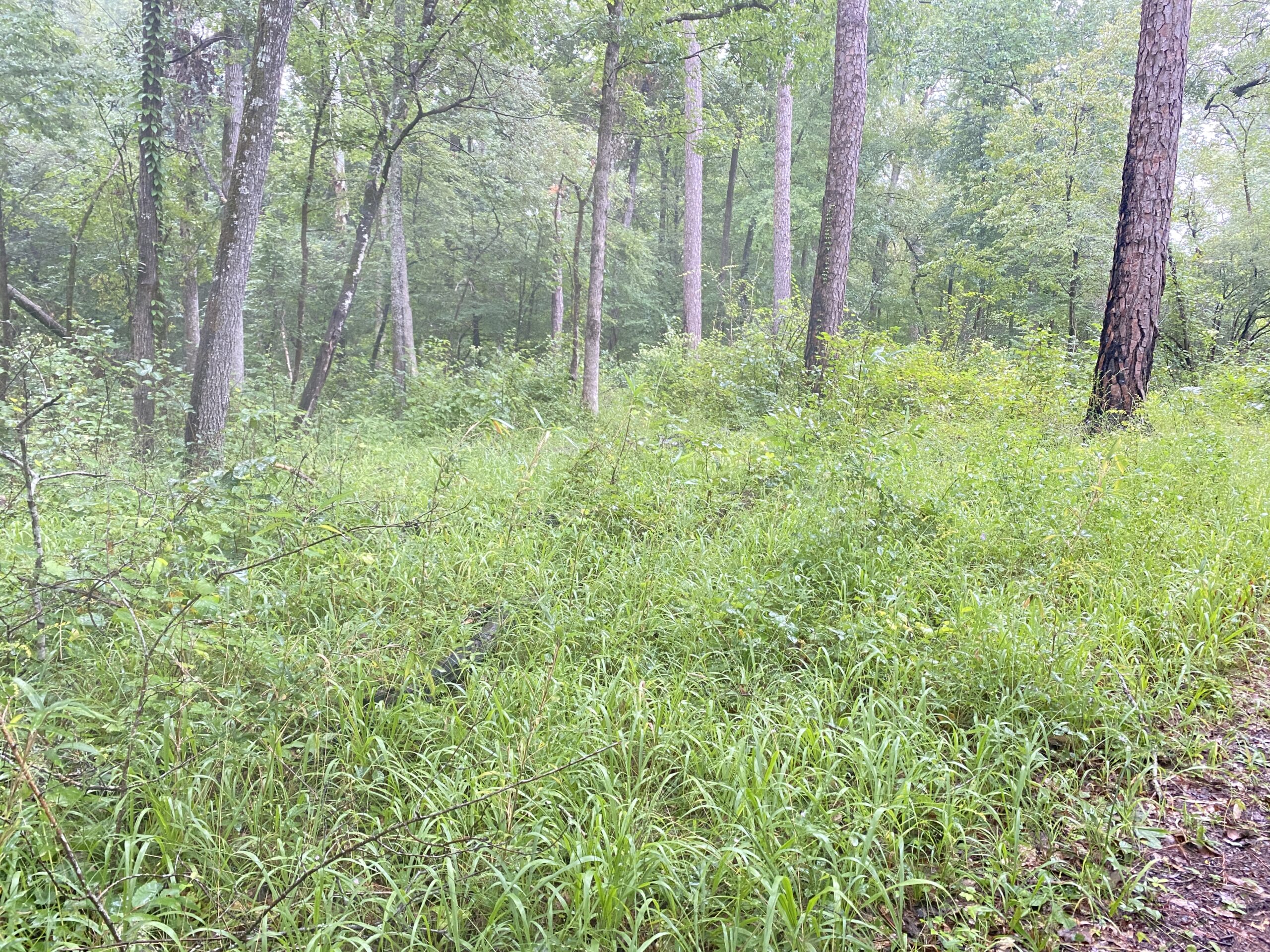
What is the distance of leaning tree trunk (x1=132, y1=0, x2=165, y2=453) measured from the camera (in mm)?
7672

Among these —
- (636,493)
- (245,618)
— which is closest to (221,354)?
(245,618)

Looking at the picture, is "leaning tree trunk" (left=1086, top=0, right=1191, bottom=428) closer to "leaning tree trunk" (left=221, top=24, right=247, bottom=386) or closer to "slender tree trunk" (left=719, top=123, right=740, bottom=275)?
"leaning tree trunk" (left=221, top=24, right=247, bottom=386)

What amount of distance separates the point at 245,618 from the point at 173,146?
8.60 metres

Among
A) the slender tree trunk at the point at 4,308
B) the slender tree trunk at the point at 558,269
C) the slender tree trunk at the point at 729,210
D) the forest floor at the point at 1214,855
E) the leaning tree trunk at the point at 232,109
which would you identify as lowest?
the forest floor at the point at 1214,855

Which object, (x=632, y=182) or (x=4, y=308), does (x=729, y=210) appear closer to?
(x=632, y=182)

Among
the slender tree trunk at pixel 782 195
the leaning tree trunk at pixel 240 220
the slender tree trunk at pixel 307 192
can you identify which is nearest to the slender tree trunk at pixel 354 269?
the slender tree trunk at pixel 307 192

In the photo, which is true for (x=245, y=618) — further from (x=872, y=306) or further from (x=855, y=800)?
(x=872, y=306)

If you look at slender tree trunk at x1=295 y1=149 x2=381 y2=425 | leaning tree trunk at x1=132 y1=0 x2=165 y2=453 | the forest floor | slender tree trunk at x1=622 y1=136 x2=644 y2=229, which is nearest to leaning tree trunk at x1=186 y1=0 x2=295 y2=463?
leaning tree trunk at x1=132 y1=0 x2=165 y2=453

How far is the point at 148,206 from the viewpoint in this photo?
8.34 m

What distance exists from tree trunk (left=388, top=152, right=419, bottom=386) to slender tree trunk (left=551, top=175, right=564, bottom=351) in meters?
2.89

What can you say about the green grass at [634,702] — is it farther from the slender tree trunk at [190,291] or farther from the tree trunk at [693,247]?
the tree trunk at [693,247]

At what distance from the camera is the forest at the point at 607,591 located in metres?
1.98

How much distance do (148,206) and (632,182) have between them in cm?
1746

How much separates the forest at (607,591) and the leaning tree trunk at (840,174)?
0.18 ft
